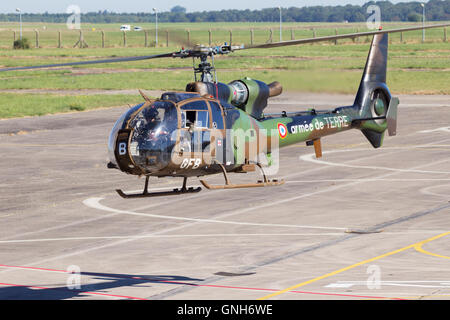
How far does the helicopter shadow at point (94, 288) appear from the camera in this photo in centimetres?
Result: 2395

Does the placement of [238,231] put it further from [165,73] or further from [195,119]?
[165,73]

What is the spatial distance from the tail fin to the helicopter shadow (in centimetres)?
1174

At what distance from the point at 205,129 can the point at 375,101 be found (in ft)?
37.0

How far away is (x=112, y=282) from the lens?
82.7ft

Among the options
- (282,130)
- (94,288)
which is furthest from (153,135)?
(282,130)

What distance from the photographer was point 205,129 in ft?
85.2

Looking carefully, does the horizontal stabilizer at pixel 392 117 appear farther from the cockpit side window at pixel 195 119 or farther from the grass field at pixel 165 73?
the grass field at pixel 165 73

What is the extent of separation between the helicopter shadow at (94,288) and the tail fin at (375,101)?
1174 cm

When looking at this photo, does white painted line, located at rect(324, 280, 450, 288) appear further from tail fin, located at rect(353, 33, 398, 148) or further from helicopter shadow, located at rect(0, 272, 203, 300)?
tail fin, located at rect(353, 33, 398, 148)

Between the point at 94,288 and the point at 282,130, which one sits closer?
the point at 94,288

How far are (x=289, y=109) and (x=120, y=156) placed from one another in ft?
154

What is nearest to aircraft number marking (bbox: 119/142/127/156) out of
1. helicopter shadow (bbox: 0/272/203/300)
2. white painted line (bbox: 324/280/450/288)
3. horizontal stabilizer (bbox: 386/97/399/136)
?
helicopter shadow (bbox: 0/272/203/300)

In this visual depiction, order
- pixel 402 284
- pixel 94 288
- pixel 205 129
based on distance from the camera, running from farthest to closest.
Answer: pixel 205 129 → pixel 94 288 → pixel 402 284
